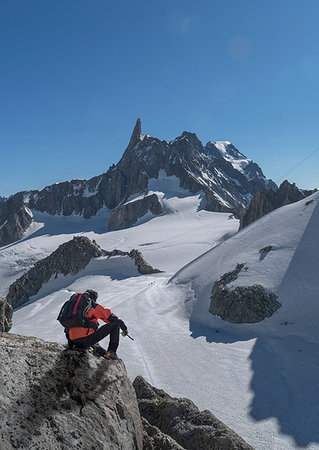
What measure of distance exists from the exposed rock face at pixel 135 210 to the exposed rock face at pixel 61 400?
96.2 m

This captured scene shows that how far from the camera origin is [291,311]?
1484 centimetres

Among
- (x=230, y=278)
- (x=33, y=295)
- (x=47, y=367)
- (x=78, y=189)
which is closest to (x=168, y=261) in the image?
(x=33, y=295)

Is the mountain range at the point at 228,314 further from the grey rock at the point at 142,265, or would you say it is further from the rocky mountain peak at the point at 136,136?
the rocky mountain peak at the point at 136,136

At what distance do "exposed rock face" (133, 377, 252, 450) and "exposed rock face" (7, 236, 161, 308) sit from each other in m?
30.4

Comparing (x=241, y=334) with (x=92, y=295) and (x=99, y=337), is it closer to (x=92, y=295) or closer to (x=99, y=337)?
(x=92, y=295)

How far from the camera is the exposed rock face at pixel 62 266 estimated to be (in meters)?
38.6

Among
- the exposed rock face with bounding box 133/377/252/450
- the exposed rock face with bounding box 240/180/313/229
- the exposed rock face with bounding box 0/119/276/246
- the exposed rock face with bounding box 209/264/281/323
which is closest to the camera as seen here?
the exposed rock face with bounding box 133/377/252/450

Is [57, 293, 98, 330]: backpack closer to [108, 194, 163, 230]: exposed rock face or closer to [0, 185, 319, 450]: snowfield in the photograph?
[0, 185, 319, 450]: snowfield

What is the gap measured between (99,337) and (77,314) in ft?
2.08

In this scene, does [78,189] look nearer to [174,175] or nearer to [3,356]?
[174,175]

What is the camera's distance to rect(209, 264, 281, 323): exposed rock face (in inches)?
607

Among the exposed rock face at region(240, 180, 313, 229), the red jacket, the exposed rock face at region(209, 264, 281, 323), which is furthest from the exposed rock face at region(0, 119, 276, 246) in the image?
the red jacket

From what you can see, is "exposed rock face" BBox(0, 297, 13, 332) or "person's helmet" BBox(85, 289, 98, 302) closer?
"person's helmet" BBox(85, 289, 98, 302)

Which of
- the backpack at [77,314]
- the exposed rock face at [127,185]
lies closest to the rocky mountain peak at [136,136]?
the exposed rock face at [127,185]
